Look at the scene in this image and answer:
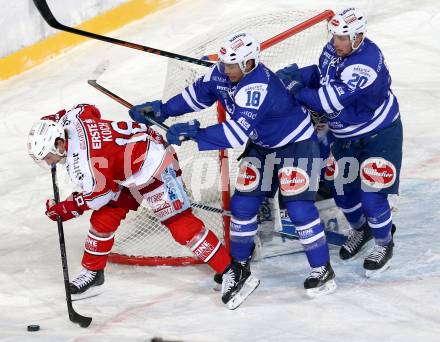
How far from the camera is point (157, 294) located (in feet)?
14.8

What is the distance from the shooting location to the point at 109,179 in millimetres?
4191

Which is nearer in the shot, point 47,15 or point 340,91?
point 340,91

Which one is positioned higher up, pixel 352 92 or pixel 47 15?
pixel 47 15

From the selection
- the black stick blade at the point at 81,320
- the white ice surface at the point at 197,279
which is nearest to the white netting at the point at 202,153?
the white ice surface at the point at 197,279

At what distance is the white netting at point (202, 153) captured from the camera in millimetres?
4801

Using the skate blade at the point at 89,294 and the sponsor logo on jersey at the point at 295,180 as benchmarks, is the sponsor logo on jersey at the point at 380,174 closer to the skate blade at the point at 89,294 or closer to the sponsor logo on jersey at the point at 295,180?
the sponsor logo on jersey at the point at 295,180

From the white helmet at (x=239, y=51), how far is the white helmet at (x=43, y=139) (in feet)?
2.44

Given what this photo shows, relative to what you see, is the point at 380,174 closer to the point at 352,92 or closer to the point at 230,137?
the point at 352,92

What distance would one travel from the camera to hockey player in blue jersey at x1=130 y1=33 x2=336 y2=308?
4.14 m

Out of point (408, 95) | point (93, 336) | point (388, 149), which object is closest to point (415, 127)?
point (408, 95)

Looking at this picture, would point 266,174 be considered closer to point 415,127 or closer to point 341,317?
point 341,317

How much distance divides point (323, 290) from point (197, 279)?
61cm

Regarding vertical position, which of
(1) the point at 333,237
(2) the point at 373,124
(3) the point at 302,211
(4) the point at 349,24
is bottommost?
(1) the point at 333,237

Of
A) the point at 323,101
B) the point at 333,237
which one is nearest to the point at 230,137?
the point at 323,101
